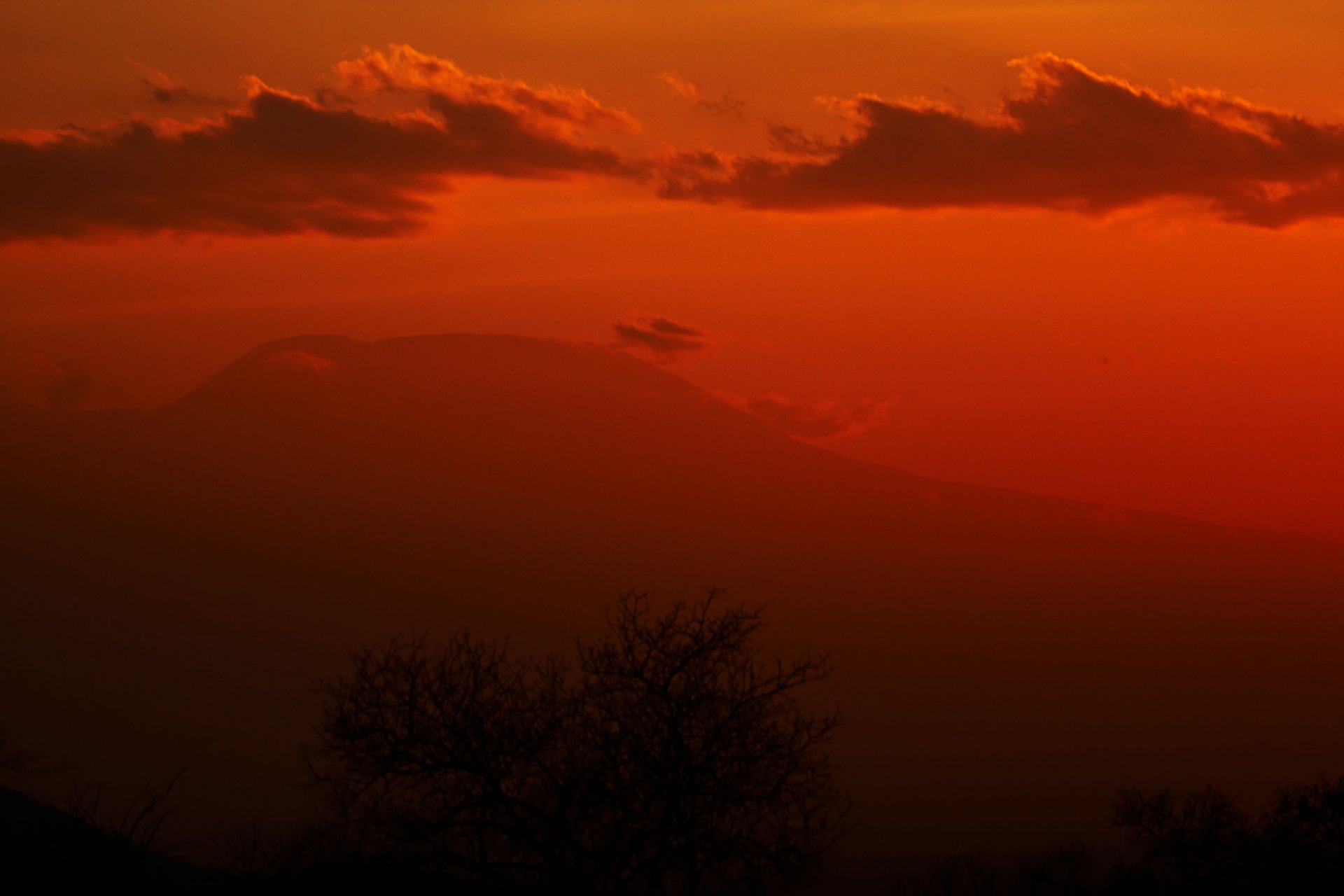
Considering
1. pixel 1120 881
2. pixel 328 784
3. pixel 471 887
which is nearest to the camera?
pixel 471 887

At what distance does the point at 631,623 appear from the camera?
663 inches

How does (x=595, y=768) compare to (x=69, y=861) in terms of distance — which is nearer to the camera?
(x=595, y=768)

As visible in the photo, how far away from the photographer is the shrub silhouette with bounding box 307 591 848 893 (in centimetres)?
1550

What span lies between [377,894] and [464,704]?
86.2 inches

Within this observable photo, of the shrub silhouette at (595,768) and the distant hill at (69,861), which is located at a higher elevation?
the shrub silhouette at (595,768)

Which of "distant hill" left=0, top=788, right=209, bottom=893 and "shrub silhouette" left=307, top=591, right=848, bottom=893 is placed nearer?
"shrub silhouette" left=307, top=591, right=848, bottom=893

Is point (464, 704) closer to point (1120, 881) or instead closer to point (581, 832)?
point (581, 832)

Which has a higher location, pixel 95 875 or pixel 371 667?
pixel 371 667

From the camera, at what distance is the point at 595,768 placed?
15.7 metres

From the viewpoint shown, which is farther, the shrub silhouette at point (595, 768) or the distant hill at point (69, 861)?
the distant hill at point (69, 861)

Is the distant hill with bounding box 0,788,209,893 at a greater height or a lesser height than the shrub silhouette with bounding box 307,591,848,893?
lesser

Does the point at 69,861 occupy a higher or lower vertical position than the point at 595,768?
lower

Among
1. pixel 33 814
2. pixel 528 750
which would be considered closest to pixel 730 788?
pixel 528 750

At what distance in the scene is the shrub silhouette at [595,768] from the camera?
610 inches
